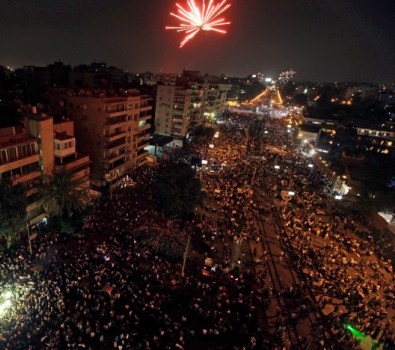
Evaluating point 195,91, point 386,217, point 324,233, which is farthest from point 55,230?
point 195,91

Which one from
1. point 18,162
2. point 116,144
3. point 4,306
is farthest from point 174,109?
point 4,306

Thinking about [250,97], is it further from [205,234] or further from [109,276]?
[109,276]

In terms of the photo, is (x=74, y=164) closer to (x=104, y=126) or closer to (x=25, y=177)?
(x=25, y=177)

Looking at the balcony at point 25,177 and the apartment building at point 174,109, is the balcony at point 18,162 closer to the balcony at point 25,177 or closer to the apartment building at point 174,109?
the balcony at point 25,177

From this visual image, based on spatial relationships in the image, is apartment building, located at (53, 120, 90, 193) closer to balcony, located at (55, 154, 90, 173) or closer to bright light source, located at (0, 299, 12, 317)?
balcony, located at (55, 154, 90, 173)

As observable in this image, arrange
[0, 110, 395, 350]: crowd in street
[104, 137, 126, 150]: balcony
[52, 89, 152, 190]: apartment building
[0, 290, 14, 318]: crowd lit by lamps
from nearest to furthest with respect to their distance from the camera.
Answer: [0, 110, 395, 350]: crowd in street, [0, 290, 14, 318]: crowd lit by lamps, [52, 89, 152, 190]: apartment building, [104, 137, 126, 150]: balcony

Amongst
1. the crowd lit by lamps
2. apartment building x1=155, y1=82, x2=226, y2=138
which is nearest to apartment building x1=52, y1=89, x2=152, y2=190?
the crowd lit by lamps
